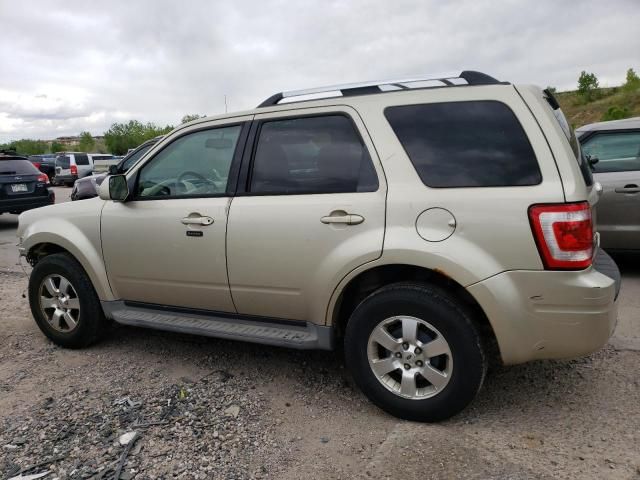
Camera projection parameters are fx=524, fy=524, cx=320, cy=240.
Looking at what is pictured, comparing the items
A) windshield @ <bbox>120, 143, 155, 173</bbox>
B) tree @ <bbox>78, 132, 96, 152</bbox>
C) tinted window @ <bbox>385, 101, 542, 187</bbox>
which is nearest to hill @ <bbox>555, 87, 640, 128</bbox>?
windshield @ <bbox>120, 143, 155, 173</bbox>

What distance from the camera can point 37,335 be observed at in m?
4.50

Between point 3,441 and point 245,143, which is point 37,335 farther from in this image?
point 245,143

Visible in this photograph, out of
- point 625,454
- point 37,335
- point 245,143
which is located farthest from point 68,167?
point 625,454

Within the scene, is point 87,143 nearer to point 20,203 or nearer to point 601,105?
point 601,105

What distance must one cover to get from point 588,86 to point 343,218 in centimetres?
4391

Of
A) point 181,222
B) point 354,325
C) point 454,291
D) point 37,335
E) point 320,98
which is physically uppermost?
point 320,98

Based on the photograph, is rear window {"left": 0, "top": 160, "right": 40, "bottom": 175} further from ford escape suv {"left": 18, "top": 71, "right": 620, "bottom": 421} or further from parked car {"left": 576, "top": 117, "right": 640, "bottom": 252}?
parked car {"left": 576, "top": 117, "right": 640, "bottom": 252}

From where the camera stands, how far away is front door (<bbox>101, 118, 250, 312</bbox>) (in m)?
3.38

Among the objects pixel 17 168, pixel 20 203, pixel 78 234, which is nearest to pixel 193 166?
pixel 78 234

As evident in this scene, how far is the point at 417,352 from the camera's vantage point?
9.18ft

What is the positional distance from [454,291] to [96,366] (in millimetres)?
2636

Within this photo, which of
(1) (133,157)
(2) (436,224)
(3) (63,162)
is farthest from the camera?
(3) (63,162)

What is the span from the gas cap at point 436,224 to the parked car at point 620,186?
361 cm

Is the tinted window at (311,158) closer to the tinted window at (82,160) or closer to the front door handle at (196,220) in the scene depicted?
the front door handle at (196,220)
